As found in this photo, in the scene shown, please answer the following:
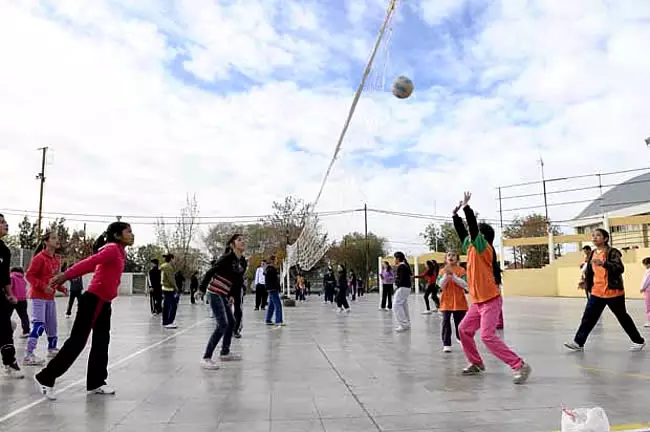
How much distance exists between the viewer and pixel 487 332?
20.2ft

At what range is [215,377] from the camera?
655 cm

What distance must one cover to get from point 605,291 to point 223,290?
17.9 feet

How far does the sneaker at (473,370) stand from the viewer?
6.52 metres

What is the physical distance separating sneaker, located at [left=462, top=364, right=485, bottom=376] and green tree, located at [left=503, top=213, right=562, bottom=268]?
50.2 meters

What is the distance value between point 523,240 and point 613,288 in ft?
111

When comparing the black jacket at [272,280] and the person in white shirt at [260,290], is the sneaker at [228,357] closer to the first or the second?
the black jacket at [272,280]

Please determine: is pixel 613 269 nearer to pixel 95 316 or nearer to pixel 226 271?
pixel 226 271

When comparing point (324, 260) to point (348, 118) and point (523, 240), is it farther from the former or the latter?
point (348, 118)

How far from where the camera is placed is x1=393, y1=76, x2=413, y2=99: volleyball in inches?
549

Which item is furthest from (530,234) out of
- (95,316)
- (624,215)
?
(95,316)

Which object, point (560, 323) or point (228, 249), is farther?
point (560, 323)

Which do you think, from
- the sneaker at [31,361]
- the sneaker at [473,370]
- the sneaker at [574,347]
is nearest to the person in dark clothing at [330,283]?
the sneaker at [574,347]

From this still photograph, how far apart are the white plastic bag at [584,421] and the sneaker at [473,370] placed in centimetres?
277

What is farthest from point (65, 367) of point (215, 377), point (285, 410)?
point (285, 410)
